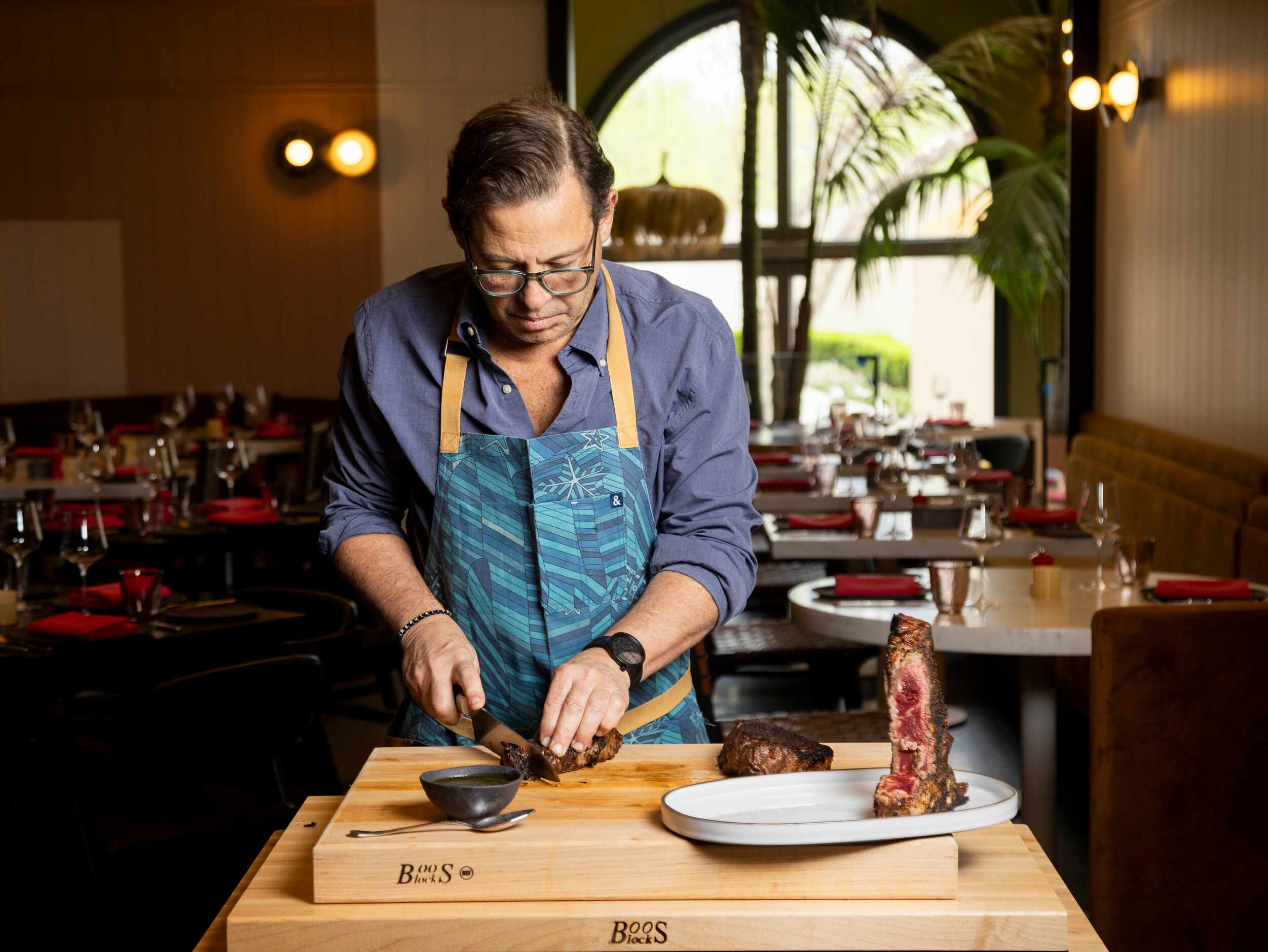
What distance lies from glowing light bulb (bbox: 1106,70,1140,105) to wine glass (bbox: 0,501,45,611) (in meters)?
4.50

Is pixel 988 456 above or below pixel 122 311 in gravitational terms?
below

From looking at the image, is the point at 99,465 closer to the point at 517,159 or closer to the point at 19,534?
the point at 19,534

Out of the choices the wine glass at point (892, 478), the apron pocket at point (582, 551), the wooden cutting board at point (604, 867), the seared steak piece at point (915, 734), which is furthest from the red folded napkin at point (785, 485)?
the wooden cutting board at point (604, 867)

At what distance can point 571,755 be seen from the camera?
53.7 inches

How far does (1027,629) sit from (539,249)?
1663 mm

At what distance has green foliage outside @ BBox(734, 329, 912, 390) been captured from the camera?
447 inches

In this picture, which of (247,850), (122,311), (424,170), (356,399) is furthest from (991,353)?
(356,399)

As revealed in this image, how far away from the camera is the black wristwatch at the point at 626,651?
1.50 m

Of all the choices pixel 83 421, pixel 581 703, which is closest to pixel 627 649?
pixel 581 703

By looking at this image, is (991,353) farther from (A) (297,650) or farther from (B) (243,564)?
(A) (297,650)

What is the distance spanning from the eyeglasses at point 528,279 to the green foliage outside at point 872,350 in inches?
384

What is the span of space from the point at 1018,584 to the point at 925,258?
8.24 meters

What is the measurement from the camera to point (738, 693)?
17.8ft

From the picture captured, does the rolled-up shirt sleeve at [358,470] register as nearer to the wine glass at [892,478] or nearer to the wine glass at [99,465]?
the wine glass at [892,478]
